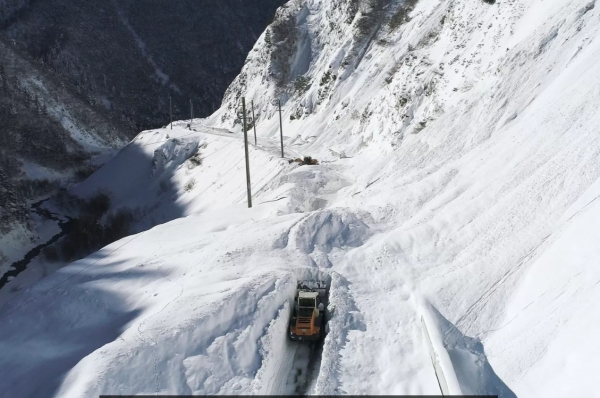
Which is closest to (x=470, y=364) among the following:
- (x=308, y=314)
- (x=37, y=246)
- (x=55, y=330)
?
(x=308, y=314)

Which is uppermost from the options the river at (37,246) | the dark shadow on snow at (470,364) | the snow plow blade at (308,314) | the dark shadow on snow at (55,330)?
the dark shadow on snow at (470,364)

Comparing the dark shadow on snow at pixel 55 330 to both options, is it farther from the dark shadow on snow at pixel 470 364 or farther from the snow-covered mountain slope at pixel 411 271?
the dark shadow on snow at pixel 470 364

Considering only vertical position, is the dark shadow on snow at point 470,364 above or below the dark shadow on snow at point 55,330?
above

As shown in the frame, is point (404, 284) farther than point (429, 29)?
No

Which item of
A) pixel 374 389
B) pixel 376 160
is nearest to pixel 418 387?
pixel 374 389

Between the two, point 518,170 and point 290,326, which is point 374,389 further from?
point 518,170

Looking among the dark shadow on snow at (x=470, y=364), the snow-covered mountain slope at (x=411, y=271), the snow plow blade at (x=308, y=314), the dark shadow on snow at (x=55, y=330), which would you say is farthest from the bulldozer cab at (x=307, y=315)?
the dark shadow on snow at (x=55, y=330)
